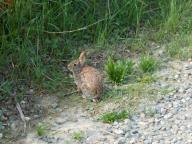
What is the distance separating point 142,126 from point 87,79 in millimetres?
707

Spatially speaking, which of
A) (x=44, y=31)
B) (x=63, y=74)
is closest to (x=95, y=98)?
(x=63, y=74)

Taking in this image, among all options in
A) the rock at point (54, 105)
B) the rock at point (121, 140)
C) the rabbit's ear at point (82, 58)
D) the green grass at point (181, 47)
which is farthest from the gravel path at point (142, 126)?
the green grass at point (181, 47)

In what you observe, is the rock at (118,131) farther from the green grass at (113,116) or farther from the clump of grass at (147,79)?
the clump of grass at (147,79)

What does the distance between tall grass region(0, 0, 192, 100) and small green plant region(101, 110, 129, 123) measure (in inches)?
29.5

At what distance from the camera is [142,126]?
5.28 m

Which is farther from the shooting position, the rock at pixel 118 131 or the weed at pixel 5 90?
the weed at pixel 5 90

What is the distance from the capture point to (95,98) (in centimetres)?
561

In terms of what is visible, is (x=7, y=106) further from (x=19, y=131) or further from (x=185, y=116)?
(x=185, y=116)

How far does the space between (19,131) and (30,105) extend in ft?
1.36

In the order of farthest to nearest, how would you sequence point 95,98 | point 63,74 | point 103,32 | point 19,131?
point 103,32 → point 63,74 → point 95,98 → point 19,131

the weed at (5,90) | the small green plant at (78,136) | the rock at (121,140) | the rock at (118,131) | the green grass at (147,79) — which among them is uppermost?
the green grass at (147,79)

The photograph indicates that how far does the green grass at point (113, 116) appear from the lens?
5.33 m

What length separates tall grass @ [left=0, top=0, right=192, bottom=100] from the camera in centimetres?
591

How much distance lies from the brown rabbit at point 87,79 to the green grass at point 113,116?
0.29 meters
